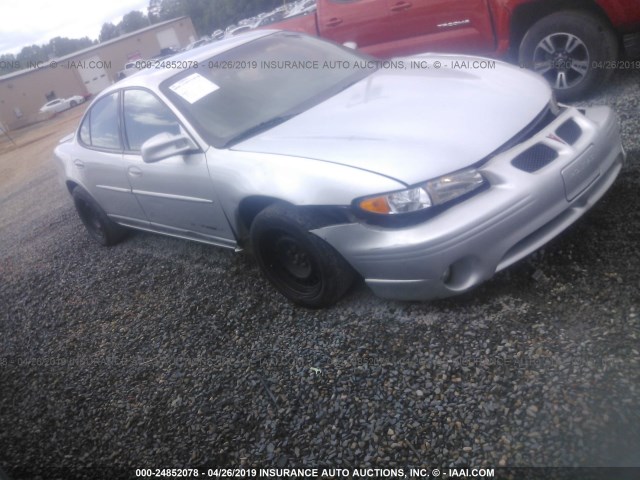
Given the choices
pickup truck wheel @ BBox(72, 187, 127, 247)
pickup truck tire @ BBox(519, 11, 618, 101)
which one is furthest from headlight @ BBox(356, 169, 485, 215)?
pickup truck wheel @ BBox(72, 187, 127, 247)

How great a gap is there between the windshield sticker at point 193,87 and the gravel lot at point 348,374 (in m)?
1.22

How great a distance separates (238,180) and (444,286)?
129 cm

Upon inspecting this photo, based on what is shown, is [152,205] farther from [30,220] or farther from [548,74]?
[30,220]

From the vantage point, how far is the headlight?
2312 mm

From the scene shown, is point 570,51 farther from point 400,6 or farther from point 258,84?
point 258,84

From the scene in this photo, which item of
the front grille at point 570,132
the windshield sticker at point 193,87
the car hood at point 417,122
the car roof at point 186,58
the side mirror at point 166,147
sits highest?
the car roof at point 186,58

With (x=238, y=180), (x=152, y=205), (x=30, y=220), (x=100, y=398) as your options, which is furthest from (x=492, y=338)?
(x=30, y=220)

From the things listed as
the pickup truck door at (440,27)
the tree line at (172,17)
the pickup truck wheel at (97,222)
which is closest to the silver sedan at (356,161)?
the pickup truck wheel at (97,222)

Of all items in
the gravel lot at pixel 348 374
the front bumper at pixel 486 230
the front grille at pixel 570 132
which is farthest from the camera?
the front grille at pixel 570 132

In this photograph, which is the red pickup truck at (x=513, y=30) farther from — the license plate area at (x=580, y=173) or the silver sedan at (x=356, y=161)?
the license plate area at (x=580, y=173)

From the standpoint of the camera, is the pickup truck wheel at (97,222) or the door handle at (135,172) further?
the pickup truck wheel at (97,222)

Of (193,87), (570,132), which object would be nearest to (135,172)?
(193,87)

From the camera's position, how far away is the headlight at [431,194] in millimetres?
2312

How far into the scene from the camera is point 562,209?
2418 mm
